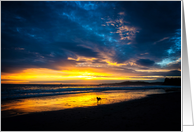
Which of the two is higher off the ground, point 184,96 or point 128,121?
point 184,96

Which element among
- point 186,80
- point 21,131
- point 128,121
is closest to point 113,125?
point 128,121

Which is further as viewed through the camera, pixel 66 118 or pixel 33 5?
pixel 33 5

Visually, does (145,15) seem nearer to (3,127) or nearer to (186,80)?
(186,80)

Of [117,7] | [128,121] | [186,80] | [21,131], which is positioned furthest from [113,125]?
[117,7]

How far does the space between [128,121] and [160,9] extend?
664 cm

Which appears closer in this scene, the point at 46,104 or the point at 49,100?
the point at 46,104

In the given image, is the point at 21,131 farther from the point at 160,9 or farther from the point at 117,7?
the point at 160,9

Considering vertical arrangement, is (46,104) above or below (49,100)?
above

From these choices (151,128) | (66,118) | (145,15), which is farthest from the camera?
(145,15)

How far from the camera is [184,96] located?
5.12m

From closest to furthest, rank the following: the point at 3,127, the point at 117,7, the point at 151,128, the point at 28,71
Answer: the point at 151,128
the point at 3,127
the point at 117,7
the point at 28,71

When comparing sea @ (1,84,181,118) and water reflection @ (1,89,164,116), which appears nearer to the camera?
water reflection @ (1,89,164,116)

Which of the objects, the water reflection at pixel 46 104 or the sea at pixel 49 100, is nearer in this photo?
the water reflection at pixel 46 104

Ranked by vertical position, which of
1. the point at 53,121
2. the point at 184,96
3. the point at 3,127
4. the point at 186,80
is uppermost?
the point at 186,80
